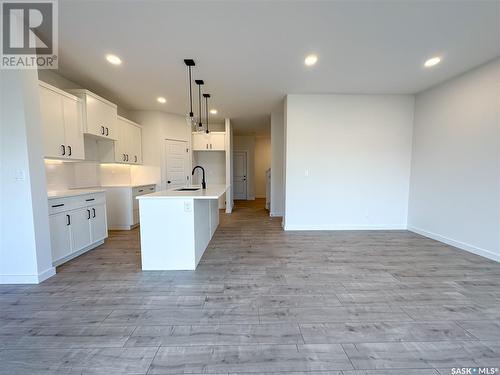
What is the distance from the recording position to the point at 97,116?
12.6ft

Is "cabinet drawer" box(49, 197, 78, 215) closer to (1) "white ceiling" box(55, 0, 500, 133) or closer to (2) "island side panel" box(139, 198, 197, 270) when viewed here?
(2) "island side panel" box(139, 198, 197, 270)

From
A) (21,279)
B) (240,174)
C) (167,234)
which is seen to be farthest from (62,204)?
(240,174)

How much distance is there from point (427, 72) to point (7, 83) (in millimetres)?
5453

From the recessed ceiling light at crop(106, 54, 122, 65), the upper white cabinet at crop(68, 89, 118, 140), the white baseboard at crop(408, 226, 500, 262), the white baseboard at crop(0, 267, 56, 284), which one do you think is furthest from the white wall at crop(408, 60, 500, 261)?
the upper white cabinet at crop(68, 89, 118, 140)

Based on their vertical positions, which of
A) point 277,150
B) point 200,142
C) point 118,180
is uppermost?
point 200,142

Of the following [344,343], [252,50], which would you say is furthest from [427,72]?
[344,343]

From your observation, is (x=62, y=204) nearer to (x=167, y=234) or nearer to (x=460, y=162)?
(x=167, y=234)

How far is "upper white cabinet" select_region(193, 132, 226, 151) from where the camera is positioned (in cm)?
658

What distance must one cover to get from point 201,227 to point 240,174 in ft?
19.9

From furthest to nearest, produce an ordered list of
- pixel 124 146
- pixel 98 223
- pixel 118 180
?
pixel 118 180
pixel 124 146
pixel 98 223

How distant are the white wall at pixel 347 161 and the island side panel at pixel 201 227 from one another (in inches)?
68.9

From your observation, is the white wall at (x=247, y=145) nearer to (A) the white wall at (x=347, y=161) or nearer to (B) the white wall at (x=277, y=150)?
(B) the white wall at (x=277, y=150)

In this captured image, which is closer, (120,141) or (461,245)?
(461,245)

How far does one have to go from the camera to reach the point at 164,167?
5625mm
